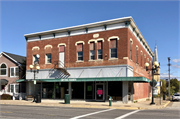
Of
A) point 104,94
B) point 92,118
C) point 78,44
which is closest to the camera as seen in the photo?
point 92,118

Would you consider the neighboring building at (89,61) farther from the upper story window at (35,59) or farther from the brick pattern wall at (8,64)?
the brick pattern wall at (8,64)

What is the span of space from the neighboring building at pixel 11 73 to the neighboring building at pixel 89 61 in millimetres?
3597

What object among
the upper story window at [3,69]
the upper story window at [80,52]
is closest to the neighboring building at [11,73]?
the upper story window at [3,69]

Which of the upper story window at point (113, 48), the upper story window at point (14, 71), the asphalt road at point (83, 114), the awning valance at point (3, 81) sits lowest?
the asphalt road at point (83, 114)

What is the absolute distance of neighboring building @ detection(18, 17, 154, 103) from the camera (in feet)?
75.3

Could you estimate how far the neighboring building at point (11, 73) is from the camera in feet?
106

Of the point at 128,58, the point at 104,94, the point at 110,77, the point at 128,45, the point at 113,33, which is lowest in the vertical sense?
the point at 104,94

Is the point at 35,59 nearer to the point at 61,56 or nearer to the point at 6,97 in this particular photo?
the point at 61,56

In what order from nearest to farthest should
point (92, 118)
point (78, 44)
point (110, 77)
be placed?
1. point (92, 118)
2. point (110, 77)
3. point (78, 44)

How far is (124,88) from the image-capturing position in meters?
22.6

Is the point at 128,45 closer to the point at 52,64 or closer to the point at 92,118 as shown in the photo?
the point at 52,64

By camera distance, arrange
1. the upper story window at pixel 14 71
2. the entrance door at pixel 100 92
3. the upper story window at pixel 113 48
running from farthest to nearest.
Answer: the upper story window at pixel 14 71 → the entrance door at pixel 100 92 → the upper story window at pixel 113 48

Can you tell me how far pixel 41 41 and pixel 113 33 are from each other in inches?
444

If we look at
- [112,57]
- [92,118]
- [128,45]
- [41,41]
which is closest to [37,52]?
[41,41]
